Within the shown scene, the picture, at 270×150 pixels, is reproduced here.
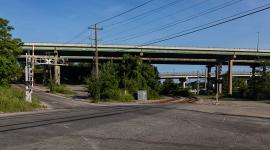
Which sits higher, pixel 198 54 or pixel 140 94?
pixel 198 54

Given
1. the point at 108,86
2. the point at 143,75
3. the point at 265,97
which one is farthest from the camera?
the point at 143,75

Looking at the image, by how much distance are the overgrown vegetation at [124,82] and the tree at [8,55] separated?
492 inches

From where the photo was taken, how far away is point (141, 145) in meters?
13.8

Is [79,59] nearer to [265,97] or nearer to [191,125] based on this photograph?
[265,97]

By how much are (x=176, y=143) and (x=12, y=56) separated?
4838 centimetres

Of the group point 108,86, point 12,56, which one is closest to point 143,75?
point 108,86

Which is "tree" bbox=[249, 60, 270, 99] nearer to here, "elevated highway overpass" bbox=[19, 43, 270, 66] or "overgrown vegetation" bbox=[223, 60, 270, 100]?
"overgrown vegetation" bbox=[223, 60, 270, 100]

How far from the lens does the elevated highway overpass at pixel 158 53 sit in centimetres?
11838

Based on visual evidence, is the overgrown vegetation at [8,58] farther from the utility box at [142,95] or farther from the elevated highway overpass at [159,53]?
the elevated highway overpass at [159,53]

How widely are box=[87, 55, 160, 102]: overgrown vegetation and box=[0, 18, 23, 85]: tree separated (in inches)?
492

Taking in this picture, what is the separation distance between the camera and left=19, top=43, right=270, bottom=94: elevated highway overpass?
4660 inches

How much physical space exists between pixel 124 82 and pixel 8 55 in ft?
84.1

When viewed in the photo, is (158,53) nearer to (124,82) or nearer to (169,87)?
(169,87)

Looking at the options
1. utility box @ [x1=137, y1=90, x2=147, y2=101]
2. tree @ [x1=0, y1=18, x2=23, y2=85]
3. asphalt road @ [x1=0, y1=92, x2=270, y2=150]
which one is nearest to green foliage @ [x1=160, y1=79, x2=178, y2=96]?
utility box @ [x1=137, y1=90, x2=147, y2=101]
